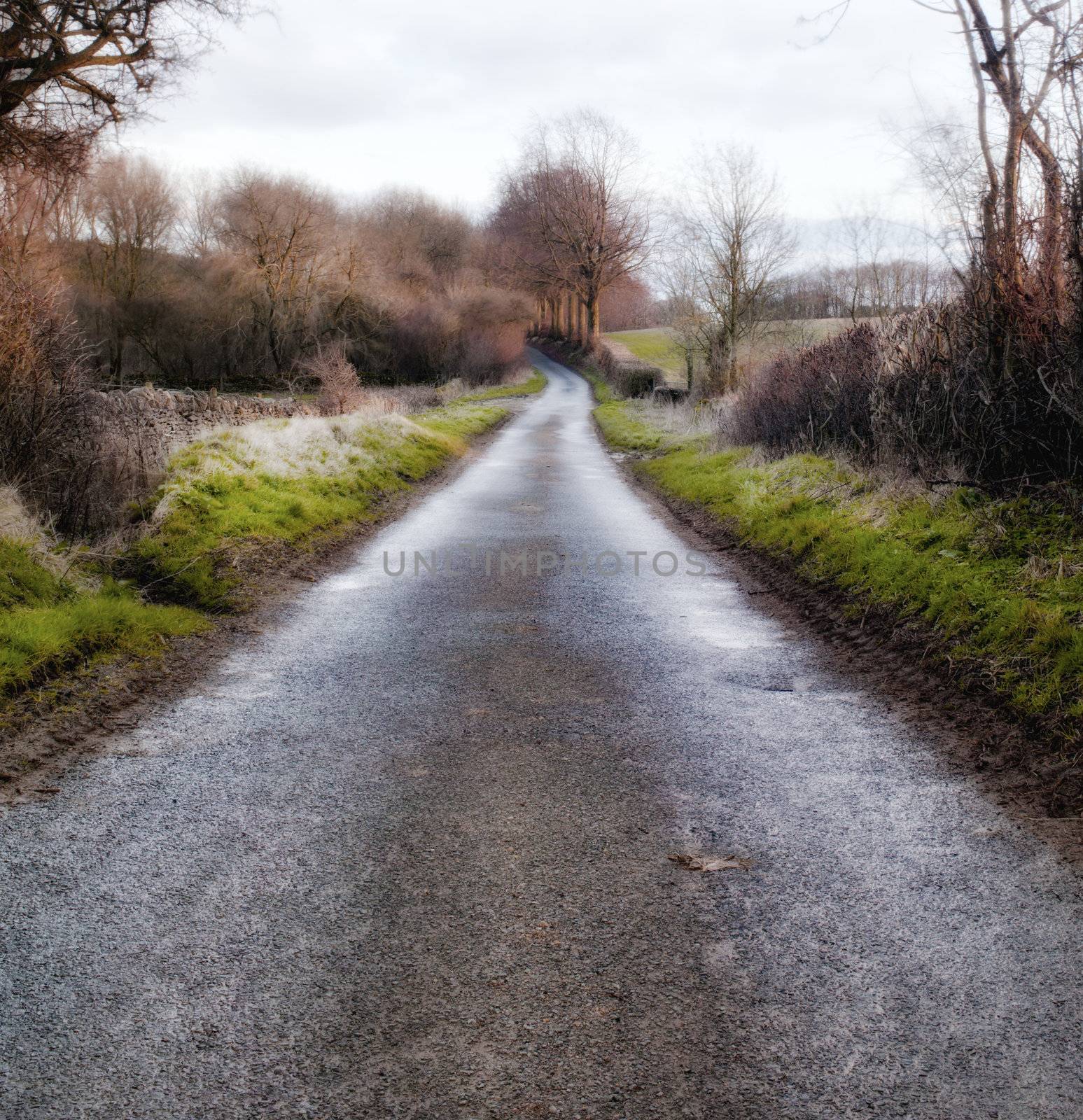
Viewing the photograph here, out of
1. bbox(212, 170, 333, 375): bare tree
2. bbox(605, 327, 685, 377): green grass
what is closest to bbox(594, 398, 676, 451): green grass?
bbox(605, 327, 685, 377): green grass

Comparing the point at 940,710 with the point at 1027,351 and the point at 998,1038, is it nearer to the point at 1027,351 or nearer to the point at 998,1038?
the point at 998,1038

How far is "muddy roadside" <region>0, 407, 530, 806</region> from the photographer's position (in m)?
4.75

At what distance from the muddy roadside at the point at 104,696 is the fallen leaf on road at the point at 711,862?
10.2 ft

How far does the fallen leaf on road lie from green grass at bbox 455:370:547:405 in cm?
3593

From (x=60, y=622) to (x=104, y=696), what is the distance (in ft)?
3.38

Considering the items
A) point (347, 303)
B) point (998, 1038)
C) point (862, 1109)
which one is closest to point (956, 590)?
point (998, 1038)

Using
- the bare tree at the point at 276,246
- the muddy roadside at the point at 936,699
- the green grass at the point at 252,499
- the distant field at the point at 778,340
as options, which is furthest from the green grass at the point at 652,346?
the muddy roadside at the point at 936,699

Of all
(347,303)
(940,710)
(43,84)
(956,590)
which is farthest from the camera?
(347,303)

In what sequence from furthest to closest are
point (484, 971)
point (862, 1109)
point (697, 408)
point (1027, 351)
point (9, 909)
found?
point (697, 408) → point (1027, 351) → point (9, 909) → point (484, 971) → point (862, 1109)

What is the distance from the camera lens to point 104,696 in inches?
226

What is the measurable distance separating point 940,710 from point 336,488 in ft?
34.0

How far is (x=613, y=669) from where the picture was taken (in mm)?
6547

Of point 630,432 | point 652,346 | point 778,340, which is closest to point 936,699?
point 630,432

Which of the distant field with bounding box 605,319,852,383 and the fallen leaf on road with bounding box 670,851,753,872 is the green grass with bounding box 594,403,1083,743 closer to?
the fallen leaf on road with bounding box 670,851,753,872
